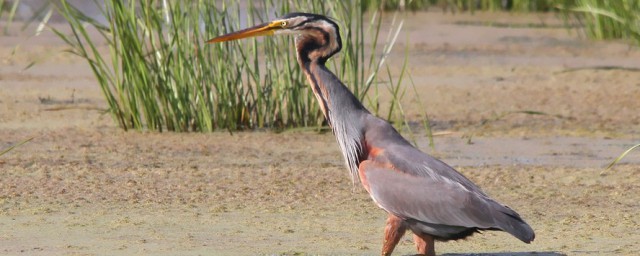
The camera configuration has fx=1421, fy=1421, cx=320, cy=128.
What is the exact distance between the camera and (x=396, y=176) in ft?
14.1

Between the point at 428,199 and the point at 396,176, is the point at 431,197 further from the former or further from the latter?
the point at 396,176

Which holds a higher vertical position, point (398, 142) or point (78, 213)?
point (398, 142)

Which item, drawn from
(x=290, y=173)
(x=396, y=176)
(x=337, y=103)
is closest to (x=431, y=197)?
(x=396, y=176)

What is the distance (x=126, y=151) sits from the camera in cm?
660

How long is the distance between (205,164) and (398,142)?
207cm

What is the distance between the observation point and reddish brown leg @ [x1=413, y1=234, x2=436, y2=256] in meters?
4.28

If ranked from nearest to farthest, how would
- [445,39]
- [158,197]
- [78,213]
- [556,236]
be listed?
[556,236], [78,213], [158,197], [445,39]

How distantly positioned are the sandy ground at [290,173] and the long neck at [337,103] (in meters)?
0.33

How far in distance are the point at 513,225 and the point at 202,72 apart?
310cm

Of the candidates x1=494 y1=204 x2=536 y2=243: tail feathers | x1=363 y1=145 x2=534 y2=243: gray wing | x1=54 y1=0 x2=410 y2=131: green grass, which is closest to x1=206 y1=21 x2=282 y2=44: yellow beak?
x1=363 y1=145 x2=534 y2=243: gray wing

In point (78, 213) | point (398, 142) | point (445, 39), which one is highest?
point (398, 142)

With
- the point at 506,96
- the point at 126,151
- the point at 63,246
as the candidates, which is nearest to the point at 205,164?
the point at 126,151

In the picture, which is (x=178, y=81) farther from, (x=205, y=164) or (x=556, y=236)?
(x=556, y=236)

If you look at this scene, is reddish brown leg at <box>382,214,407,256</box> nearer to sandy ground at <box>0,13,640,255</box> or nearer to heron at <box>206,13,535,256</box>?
heron at <box>206,13,535,256</box>
